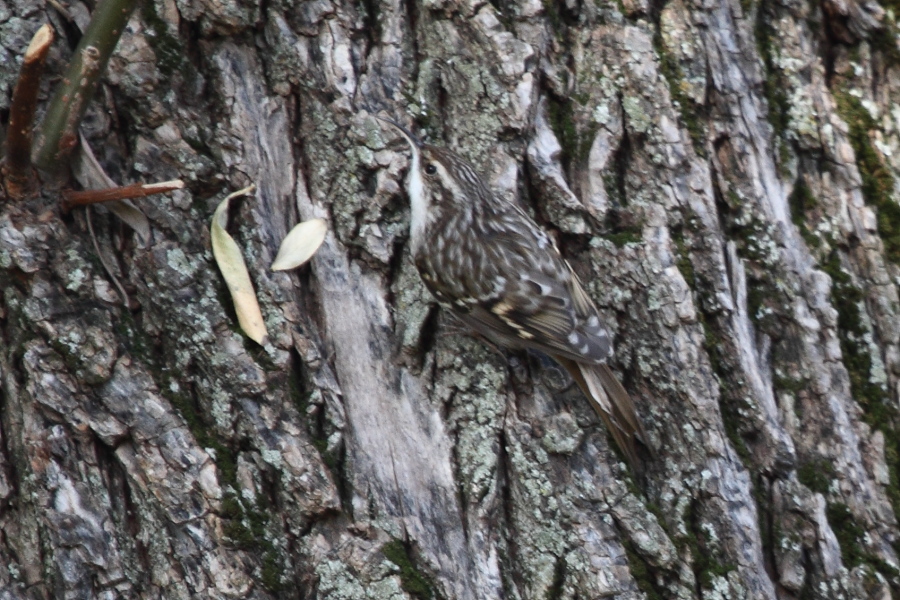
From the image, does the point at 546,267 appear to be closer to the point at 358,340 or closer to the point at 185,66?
the point at 358,340

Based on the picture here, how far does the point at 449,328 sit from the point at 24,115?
3.71 ft

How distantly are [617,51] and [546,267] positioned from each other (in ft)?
2.01

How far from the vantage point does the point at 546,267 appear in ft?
8.50

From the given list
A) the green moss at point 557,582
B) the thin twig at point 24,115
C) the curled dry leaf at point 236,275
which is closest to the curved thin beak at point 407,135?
the curled dry leaf at point 236,275

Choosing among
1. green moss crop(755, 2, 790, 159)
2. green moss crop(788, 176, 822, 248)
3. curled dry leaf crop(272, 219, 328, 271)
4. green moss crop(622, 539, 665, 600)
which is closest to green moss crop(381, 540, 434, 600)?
green moss crop(622, 539, 665, 600)

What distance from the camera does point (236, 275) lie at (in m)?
2.27

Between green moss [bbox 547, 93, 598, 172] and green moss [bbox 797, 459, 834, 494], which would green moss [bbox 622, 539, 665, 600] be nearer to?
green moss [bbox 797, 459, 834, 494]

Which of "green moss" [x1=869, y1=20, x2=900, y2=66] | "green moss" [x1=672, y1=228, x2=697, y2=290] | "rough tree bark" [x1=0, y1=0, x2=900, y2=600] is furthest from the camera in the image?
"green moss" [x1=869, y1=20, x2=900, y2=66]

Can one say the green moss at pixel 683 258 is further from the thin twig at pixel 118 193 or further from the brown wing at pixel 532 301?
the thin twig at pixel 118 193

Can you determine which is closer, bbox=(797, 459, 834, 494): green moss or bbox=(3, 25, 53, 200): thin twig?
bbox=(3, 25, 53, 200): thin twig

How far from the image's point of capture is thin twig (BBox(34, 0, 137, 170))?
6.92 ft

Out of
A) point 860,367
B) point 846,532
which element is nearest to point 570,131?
point 860,367

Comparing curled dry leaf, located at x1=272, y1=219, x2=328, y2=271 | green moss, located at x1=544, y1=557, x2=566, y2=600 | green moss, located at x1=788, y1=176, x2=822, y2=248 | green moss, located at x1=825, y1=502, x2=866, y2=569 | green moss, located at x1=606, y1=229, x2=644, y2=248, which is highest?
curled dry leaf, located at x1=272, y1=219, x2=328, y2=271

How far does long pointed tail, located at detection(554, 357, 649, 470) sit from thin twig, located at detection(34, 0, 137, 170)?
1349mm
